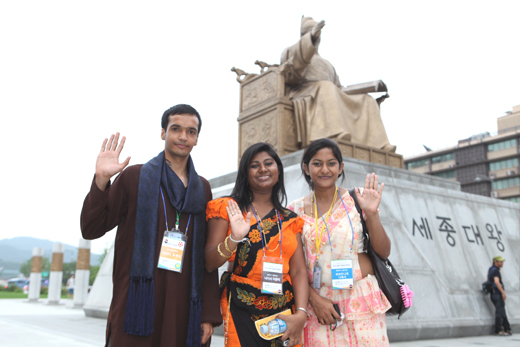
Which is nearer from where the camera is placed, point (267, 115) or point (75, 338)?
point (75, 338)

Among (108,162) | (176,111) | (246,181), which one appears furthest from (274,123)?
(108,162)

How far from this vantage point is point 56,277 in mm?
13875

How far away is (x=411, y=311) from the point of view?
5.05 metres

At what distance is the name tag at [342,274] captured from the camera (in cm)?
215

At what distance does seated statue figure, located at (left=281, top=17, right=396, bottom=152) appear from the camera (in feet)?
22.9

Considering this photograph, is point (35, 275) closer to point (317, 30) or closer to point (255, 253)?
point (317, 30)

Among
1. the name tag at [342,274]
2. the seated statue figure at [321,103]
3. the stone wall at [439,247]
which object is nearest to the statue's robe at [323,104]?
the seated statue figure at [321,103]

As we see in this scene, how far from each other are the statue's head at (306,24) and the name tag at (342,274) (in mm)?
6327

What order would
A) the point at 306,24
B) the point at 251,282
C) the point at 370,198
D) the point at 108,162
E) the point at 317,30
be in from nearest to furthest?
the point at 108,162, the point at 251,282, the point at 370,198, the point at 317,30, the point at 306,24

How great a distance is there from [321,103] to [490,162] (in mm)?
42136

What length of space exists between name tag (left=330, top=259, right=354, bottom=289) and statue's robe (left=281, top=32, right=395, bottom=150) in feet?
15.6

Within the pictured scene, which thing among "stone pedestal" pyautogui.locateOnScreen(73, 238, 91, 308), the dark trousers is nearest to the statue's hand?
the dark trousers

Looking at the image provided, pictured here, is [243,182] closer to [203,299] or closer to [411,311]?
[203,299]

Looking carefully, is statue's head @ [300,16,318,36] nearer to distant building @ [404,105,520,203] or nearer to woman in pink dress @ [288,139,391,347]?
woman in pink dress @ [288,139,391,347]
